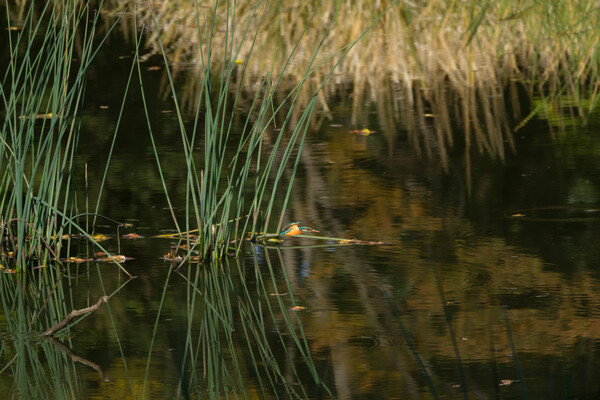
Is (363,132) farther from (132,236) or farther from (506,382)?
(506,382)

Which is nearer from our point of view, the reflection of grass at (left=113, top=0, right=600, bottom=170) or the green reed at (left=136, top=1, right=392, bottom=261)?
the green reed at (left=136, top=1, right=392, bottom=261)

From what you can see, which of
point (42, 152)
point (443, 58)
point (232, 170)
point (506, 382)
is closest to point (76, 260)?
point (42, 152)

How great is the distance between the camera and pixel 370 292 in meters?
5.05

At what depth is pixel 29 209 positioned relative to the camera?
5.30 m

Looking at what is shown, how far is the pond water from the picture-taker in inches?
160

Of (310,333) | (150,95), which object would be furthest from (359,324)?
(150,95)

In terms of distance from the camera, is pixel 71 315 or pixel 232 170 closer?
pixel 71 315

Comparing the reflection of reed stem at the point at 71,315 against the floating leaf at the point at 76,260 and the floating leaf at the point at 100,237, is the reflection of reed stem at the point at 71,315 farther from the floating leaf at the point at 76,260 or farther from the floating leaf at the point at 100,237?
the floating leaf at the point at 100,237

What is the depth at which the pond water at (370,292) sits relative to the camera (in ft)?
13.4

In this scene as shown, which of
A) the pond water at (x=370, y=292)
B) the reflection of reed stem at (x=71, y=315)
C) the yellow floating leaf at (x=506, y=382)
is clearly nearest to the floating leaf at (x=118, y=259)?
the pond water at (x=370, y=292)

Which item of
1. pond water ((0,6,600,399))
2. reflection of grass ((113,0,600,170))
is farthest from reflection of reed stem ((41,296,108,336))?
reflection of grass ((113,0,600,170))

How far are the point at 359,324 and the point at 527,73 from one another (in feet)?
19.7

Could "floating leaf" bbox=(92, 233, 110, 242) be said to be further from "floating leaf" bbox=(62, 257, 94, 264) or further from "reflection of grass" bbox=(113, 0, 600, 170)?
"reflection of grass" bbox=(113, 0, 600, 170)

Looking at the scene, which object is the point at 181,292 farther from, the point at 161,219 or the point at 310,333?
the point at 161,219
